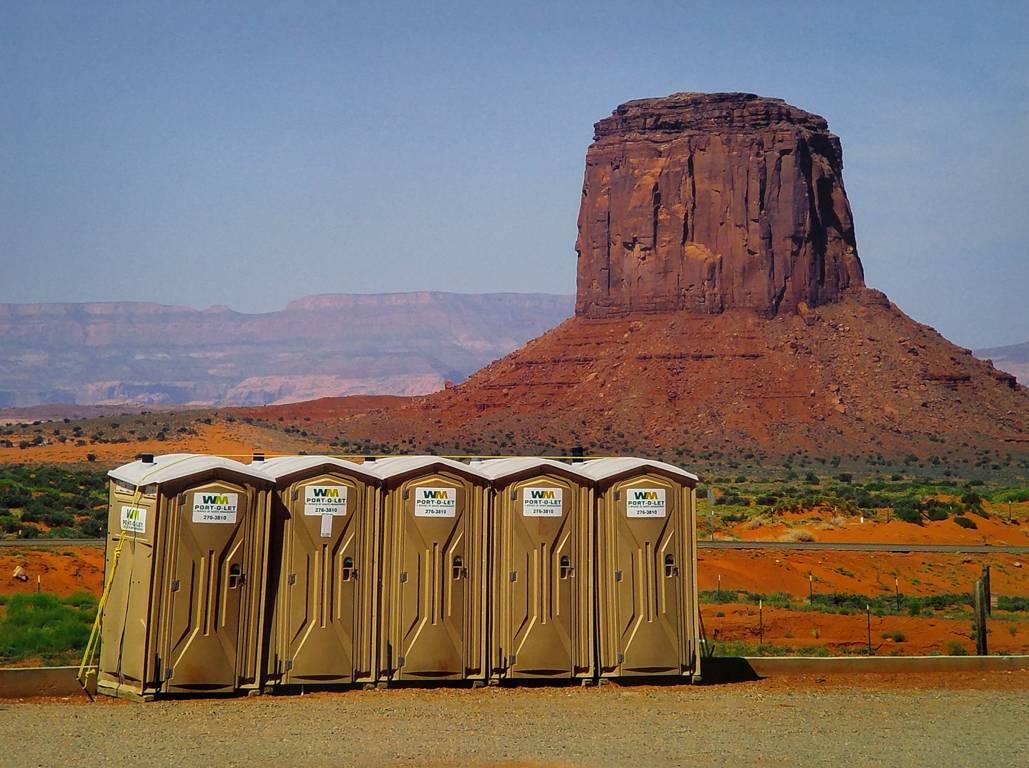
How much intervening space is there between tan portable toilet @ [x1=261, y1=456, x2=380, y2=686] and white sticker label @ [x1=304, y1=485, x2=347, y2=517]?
11 millimetres

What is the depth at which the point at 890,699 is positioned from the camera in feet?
49.5

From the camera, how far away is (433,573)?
1533cm

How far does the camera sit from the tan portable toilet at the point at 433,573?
49.9 feet

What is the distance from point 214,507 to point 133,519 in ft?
2.97

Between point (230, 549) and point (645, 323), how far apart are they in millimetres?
108866

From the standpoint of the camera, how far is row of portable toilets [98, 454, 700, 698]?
47.5 ft

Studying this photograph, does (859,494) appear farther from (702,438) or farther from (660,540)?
(660,540)

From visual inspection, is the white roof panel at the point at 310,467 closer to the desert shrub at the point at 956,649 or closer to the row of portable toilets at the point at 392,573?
the row of portable toilets at the point at 392,573

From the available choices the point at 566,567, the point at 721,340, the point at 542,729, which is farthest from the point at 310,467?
the point at 721,340

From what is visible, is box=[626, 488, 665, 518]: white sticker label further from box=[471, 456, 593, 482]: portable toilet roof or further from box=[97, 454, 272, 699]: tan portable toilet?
box=[97, 454, 272, 699]: tan portable toilet

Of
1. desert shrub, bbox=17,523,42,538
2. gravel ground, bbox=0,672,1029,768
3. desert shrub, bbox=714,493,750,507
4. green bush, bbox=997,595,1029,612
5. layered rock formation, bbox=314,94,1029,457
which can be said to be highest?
layered rock formation, bbox=314,94,1029,457

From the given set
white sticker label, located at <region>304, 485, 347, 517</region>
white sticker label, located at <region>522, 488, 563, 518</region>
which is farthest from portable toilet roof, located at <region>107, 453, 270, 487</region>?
white sticker label, located at <region>522, 488, 563, 518</region>

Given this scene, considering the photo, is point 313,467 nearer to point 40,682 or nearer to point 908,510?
point 40,682

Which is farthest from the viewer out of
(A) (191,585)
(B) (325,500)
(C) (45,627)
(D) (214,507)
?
(C) (45,627)
